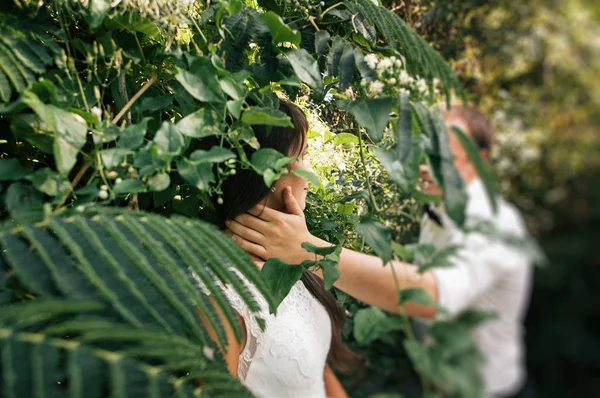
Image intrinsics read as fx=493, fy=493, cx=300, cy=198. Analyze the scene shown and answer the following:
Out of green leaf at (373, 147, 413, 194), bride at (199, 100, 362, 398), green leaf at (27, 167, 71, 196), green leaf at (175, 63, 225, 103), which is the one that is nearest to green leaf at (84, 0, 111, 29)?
green leaf at (175, 63, 225, 103)

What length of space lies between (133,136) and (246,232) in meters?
0.60

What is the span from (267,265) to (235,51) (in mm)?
551

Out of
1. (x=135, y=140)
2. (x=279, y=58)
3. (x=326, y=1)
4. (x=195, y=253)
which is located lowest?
(x=195, y=253)

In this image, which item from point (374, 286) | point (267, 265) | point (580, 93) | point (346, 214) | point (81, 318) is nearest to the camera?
point (580, 93)

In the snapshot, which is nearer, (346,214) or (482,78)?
(482,78)

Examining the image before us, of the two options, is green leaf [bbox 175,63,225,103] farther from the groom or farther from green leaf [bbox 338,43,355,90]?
the groom

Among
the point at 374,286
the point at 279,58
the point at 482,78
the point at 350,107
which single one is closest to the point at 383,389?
the point at 374,286

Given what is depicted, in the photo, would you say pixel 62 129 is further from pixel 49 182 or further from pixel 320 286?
pixel 320 286

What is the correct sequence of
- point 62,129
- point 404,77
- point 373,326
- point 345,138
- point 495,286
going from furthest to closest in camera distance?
point 345,138
point 62,129
point 404,77
point 373,326
point 495,286

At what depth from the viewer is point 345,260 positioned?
3.75 ft

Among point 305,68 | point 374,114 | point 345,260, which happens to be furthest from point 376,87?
point 345,260

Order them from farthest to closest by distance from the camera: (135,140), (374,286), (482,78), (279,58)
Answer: (279,58) → (135,140) → (374,286) → (482,78)

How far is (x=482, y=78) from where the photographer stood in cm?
51

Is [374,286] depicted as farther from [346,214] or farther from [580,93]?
[346,214]
